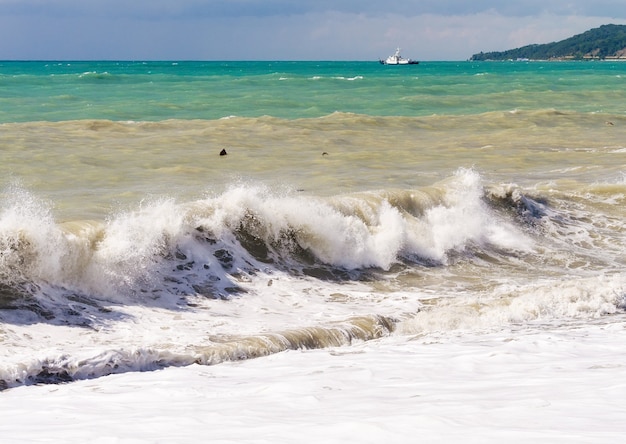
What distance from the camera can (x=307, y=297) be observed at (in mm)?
10328

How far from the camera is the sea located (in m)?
5.21

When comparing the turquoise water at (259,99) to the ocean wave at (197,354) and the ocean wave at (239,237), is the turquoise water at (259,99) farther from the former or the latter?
the ocean wave at (197,354)

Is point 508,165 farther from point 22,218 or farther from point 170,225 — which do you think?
point 22,218

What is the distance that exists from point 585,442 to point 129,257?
6.79 metres

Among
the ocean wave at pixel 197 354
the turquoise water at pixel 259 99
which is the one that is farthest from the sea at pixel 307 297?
the turquoise water at pixel 259 99

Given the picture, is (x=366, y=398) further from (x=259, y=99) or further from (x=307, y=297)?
(x=259, y=99)

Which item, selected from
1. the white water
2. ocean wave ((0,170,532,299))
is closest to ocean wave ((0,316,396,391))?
the white water

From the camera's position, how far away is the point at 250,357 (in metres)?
7.91

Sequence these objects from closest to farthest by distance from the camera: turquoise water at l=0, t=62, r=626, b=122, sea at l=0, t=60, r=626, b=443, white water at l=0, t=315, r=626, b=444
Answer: white water at l=0, t=315, r=626, b=444
sea at l=0, t=60, r=626, b=443
turquoise water at l=0, t=62, r=626, b=122

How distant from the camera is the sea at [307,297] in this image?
17.1 ft

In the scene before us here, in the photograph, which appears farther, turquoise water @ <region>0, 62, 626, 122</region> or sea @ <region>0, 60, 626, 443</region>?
turquoise water @ <region>0, 62, 626, 122</region>

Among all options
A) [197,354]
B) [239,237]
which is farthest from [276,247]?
[197,354]

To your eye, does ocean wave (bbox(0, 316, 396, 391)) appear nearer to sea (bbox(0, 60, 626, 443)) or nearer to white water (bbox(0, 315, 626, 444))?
sea (bbox(0, 60, 626, 443))

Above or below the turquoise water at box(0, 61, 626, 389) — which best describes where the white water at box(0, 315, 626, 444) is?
above
